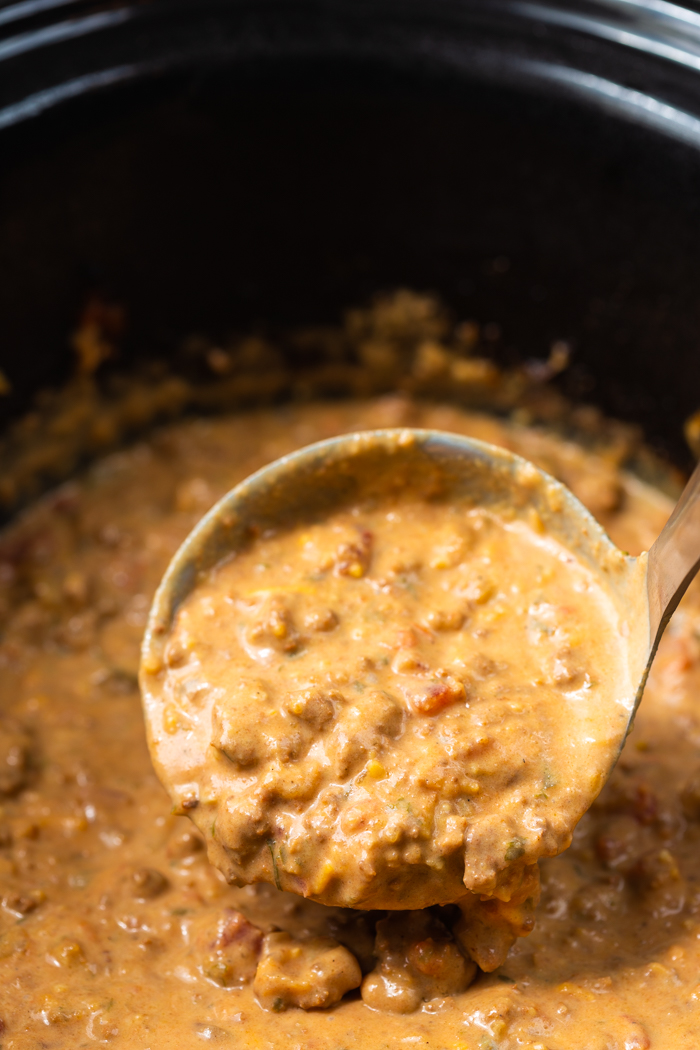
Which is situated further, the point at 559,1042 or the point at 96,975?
the point at 96,975

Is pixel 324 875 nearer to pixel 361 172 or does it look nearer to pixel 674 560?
pixel 674 560

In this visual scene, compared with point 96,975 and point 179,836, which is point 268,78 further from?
point 96,975

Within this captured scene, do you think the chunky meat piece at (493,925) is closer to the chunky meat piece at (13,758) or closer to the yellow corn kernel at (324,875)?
the yellow corn kernel at (324,875)

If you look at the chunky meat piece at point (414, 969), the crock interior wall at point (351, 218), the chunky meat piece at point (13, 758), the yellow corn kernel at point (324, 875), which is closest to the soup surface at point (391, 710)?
the yellow corn kernel at point (324, 875)

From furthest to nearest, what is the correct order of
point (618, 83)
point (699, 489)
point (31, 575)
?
1. point (31, 575)
2. point (618, 83)
3. point (699, 489)

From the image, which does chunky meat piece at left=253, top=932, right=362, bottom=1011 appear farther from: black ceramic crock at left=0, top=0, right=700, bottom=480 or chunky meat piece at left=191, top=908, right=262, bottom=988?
black ceramic crock at left=0, top=0, right=700, bottom=480

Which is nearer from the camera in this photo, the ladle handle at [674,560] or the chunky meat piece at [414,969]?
the ladle handle at [674,560]

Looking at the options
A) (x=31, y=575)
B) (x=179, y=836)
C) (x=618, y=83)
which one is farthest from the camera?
(x=31, y=575)

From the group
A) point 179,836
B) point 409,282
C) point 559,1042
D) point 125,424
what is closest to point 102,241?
point 125,424
